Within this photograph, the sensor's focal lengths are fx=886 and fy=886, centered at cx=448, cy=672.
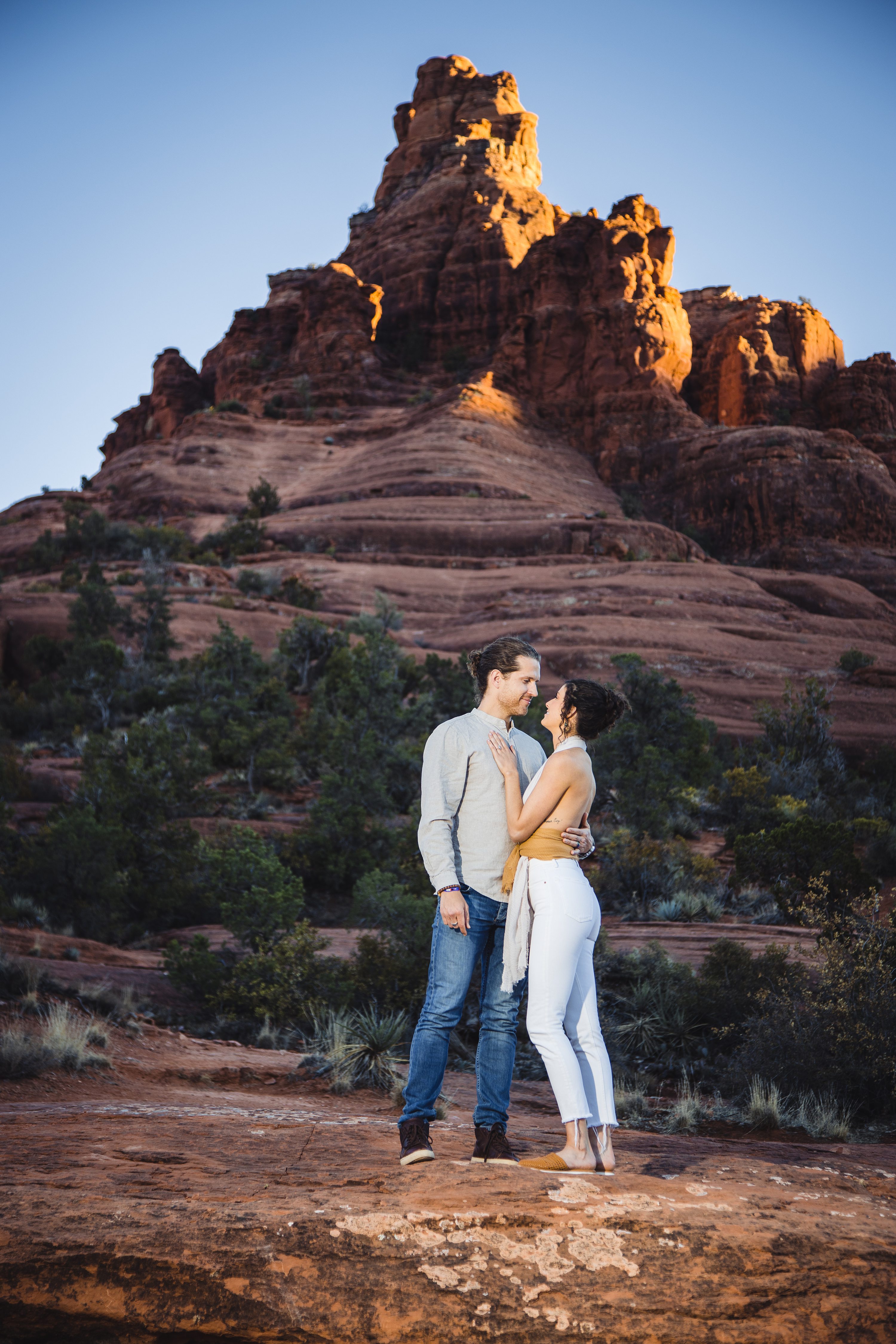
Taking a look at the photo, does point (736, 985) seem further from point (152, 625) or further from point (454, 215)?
point (454, 215)

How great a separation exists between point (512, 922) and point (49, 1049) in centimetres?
366

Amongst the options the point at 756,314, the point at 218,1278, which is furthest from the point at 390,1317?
the point at 756,314

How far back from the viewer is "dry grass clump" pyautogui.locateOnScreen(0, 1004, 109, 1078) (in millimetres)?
5211

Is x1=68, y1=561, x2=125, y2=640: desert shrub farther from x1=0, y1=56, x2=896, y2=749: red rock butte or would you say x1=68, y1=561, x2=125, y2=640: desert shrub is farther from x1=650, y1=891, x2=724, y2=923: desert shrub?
x1=650, y1=891, x2=724, y2=923: desert shrub

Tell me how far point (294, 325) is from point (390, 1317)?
71902 mm

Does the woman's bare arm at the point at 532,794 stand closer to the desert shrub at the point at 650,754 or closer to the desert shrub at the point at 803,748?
the desert shrub at the point at 650,754

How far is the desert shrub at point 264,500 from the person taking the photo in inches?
1729

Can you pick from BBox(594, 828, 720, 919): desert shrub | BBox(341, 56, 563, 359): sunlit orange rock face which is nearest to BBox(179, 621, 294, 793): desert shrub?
BBox(594, 828, 720, 919): desert shrub

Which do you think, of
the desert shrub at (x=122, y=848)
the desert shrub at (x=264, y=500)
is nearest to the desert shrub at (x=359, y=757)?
the desert shrub at (x=122, y=848)

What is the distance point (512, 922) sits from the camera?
343 centimetres

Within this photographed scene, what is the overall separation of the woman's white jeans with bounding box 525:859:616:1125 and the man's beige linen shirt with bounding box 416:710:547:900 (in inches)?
7.7

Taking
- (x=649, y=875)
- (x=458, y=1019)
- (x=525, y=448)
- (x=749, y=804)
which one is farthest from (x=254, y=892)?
(x=525, y=448)

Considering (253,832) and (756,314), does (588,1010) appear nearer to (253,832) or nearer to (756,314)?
(253,832)

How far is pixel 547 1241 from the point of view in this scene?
262cm
